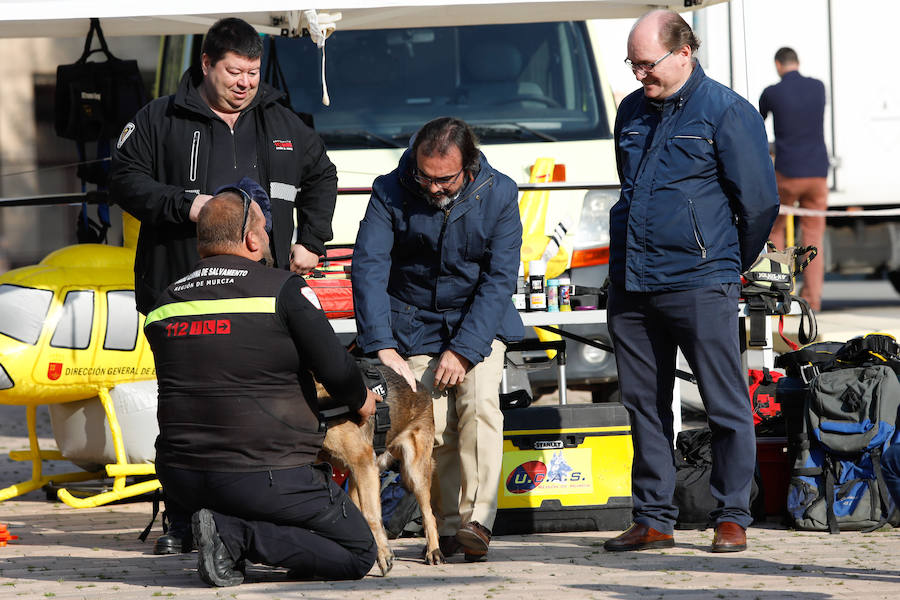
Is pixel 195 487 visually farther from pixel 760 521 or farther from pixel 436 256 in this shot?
pixel 760 521

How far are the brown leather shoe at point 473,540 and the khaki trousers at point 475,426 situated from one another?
0.06 m

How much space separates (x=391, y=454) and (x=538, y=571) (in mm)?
700

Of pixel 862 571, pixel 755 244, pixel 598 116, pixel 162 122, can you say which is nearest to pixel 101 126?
pixel 162 122

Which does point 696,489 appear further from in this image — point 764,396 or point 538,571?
point 538,571

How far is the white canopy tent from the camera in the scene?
5762 mm

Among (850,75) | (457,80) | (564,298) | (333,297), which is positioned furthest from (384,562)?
(850,75)

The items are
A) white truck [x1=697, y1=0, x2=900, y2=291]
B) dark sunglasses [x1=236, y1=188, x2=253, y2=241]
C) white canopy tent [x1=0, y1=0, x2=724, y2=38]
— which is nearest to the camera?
dark sunglasses [x1=236, y1=188, x2=253, y2=241]

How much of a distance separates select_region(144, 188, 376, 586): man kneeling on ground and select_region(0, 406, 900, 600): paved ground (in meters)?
0.17

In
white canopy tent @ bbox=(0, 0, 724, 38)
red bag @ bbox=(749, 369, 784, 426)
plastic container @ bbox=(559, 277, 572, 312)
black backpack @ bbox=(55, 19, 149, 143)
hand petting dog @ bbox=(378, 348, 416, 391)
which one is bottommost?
red bag @ bbox=(749, 369, 784, 426)

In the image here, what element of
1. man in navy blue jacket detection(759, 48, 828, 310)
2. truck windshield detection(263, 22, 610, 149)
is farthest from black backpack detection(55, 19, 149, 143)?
man in navy blue jacket detection(759, 48, 828, 310)

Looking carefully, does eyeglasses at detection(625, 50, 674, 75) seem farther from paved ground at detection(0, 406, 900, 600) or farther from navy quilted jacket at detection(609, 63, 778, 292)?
paved ground at detection(0, 406, 900, 600)

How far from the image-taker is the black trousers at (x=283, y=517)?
4.36m

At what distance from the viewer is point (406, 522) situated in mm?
5516

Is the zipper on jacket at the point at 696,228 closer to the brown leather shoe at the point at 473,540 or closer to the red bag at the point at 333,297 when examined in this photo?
the brown leather shoe at the point at 473,540
